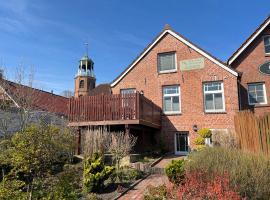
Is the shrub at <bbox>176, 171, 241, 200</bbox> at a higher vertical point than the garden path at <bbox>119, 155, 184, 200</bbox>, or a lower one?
higher

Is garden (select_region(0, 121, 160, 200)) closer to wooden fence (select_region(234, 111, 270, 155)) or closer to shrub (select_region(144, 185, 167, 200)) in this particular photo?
shrub (select_region(144, 185, 167, 200))

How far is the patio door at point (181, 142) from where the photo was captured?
1857 cm

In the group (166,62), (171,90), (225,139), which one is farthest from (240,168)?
(166,62)

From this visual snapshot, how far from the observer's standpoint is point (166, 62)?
20.2 m

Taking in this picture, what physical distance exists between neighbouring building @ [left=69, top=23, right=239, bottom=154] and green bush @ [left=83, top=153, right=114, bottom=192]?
509cm

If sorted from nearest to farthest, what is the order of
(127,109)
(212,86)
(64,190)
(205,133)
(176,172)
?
(64,190), (176,172), (127,109), (205,133), (212,86)

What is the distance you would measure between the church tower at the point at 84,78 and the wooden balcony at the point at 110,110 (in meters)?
28.9

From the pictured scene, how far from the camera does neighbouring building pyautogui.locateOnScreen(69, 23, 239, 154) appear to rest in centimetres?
1636

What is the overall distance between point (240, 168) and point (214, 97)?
36.0ft

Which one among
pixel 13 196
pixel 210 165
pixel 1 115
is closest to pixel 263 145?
pixel 210 165

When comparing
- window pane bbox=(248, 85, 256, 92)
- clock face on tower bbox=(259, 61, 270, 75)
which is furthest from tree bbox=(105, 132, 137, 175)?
clock face on tower bbox=(259, 61, 270, 75)

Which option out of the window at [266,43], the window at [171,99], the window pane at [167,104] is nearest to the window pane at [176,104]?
the window at [171,99]

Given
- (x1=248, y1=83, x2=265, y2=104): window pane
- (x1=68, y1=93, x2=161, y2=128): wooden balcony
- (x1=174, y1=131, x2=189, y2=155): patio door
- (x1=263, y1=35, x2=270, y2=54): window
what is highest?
(x1=263, y1=35, x2=270, y2=54): window

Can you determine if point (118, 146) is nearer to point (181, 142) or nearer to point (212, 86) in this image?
point (181, 142)
